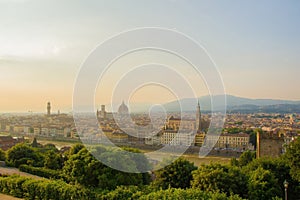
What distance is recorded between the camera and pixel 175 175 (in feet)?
36.3

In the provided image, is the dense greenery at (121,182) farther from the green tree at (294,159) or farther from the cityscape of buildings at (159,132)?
the cityscape of buildings at (159,132)

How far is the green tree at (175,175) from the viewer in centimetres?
1097

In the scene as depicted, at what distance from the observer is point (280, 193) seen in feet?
31.7

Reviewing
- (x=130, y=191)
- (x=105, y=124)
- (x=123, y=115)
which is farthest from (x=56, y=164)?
(x=130, y=191)

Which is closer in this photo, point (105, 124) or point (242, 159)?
point (105, 124)

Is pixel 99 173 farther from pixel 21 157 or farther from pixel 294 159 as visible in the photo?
pixel 21 157

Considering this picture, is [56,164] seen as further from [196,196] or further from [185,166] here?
[196,196]

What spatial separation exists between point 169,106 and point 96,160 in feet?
9.96

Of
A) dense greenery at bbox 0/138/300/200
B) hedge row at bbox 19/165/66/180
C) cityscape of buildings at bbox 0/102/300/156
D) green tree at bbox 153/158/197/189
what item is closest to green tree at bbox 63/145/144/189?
dense greenery at bbox 0/138/300/200

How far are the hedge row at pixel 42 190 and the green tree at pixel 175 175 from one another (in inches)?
127

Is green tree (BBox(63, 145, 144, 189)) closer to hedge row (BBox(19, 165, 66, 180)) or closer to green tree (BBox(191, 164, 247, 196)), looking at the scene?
green tree (BBox(191, 164, 247, 196))

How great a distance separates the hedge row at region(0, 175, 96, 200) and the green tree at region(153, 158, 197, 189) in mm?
3234

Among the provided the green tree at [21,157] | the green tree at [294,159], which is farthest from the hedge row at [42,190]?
the green tree at [294,159]

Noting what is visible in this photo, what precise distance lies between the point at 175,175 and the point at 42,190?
14.7 ft
